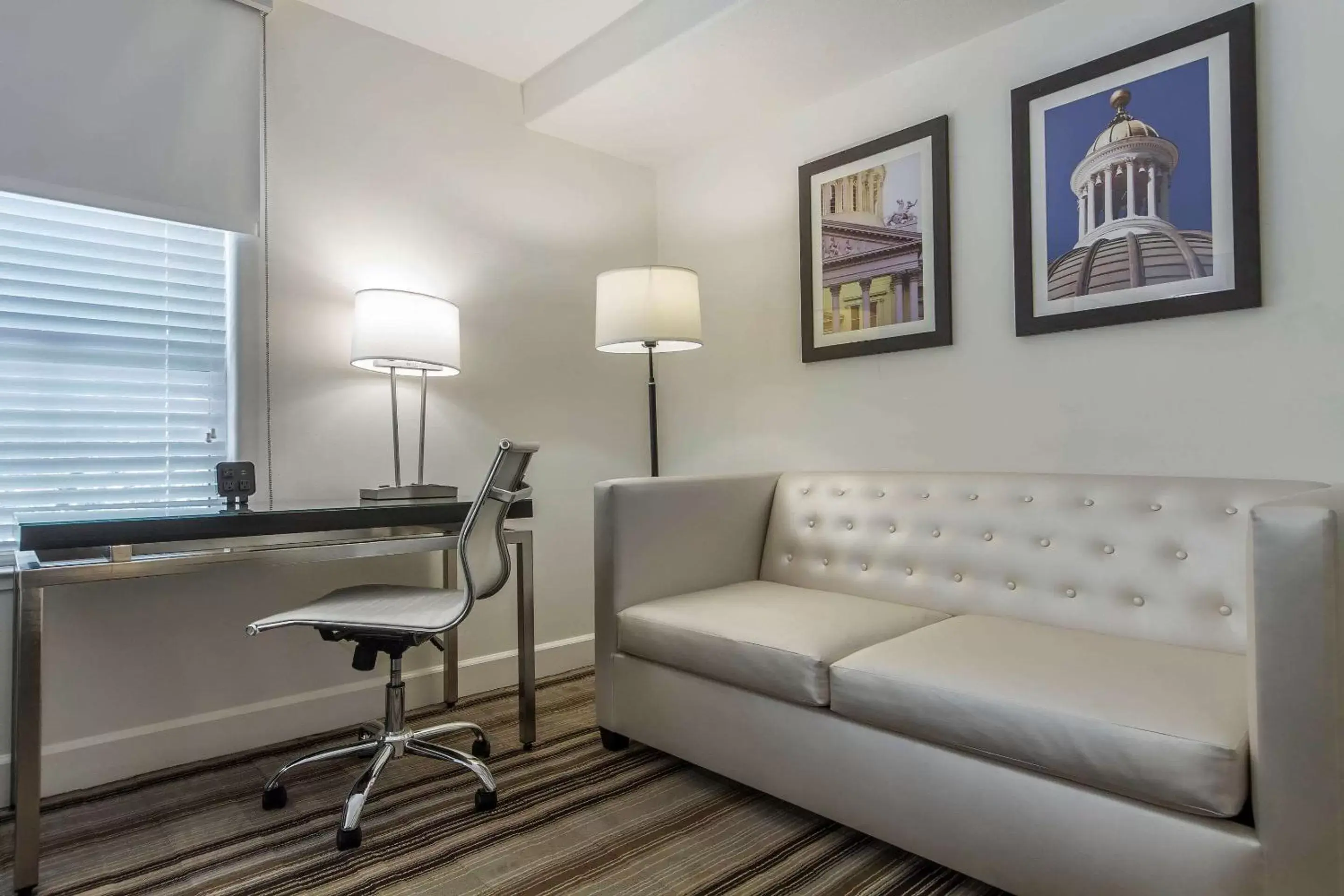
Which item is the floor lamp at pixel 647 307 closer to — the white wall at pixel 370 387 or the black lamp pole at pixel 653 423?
the black lamp pole at pixel 653 423

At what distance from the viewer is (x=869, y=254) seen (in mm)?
2680

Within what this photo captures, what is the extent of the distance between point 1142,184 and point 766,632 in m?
1.59

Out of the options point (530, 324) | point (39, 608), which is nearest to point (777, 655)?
point (39, 608)

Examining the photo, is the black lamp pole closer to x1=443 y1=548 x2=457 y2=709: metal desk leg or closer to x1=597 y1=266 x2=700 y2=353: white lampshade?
x1=597 y1=266 x2=700 y2=353: white lampshade

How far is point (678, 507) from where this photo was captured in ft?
7.66

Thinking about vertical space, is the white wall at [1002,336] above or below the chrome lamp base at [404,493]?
above

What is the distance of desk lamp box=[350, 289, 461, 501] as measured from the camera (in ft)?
7.51

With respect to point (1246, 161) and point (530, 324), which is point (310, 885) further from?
point (1246, 161)

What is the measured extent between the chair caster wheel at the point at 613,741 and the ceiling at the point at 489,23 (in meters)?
2.36

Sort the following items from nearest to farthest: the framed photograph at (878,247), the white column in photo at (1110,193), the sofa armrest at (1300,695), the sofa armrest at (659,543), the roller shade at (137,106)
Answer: the sofa armrest at (1300,695)
the roller shade at (137,106)
the white column in photo at (1110,193)
the sofa armrest at (659,543)
the framed photograph at (878,247)

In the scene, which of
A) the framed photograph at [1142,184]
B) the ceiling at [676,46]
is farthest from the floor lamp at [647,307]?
the framed photograph at [1142,184]

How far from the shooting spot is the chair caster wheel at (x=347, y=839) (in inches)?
65.9

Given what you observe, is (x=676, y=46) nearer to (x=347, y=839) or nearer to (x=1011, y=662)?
(x=1011, y=662)

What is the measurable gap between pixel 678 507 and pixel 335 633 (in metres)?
1.02
